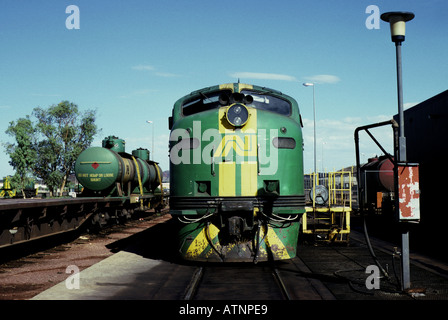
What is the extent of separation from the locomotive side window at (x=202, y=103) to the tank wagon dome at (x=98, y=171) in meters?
8.35

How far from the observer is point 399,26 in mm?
7219

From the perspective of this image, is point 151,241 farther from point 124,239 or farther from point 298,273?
point 298,273

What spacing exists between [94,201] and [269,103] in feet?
25.1

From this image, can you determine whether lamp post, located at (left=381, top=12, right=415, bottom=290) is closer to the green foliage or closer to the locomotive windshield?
the locomotive windshield

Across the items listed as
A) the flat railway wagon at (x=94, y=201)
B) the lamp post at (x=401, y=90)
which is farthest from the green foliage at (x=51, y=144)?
the lamp post at (x=401, y=90)

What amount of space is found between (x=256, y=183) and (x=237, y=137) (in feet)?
3.12

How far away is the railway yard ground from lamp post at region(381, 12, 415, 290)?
34 cm

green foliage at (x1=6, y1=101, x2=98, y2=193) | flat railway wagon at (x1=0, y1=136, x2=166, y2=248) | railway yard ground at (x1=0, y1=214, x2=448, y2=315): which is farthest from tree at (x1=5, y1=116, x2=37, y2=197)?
railway yard ground at (x1=0, y1=214, x2=448, y2=315)

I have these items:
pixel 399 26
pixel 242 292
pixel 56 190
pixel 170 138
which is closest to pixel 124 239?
pixel 170 138

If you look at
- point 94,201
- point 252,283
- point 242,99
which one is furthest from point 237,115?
point 94,201

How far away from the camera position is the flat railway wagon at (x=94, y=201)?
32.2ft

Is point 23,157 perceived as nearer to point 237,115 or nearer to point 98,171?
point 98,171

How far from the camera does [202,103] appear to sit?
9547mm

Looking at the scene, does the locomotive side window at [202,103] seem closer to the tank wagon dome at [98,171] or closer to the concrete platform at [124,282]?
the concrete platform at [124,282]
